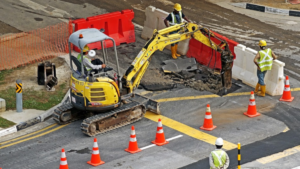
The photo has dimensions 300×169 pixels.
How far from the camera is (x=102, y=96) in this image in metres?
16.3

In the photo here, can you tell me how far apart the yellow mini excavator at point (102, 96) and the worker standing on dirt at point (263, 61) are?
9.03 feet

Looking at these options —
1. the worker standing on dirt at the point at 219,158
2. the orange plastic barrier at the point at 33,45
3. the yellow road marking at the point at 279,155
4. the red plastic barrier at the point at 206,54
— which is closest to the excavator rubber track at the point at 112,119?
the yellow road marking at the point at 279,155

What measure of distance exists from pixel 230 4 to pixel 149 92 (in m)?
10.1

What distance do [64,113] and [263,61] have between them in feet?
20.2

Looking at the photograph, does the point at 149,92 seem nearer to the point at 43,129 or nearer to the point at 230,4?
the point at 43,129

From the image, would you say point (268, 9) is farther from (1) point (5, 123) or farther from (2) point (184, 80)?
(1) point (5, 123)

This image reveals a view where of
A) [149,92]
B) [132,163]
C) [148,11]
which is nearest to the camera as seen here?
[132,163]

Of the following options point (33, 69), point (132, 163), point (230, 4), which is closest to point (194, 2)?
point (230, 4)

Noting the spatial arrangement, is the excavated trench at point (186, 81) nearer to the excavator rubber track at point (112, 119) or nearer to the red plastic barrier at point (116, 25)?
the excavator rubber track at point (112, 119)

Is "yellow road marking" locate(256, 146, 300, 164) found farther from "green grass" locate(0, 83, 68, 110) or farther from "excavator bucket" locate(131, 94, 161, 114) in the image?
"green grass" locate(0, 83, 68, 110)

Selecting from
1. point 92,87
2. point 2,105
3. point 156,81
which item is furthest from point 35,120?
point 156,81

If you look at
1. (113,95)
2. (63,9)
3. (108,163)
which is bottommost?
(108,163)

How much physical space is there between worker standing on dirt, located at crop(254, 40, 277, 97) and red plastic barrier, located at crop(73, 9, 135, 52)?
6779 millimetres

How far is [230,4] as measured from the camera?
2783cm
